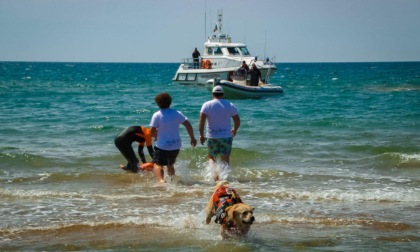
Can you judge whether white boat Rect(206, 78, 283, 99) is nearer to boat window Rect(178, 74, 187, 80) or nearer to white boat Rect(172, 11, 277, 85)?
white boat Rect(172, 11, 277, 85)

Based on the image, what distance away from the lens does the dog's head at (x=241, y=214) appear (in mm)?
5844

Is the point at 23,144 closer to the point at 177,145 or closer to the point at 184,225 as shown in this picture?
the point at 177,145

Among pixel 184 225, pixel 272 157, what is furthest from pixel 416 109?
pixel 184 225

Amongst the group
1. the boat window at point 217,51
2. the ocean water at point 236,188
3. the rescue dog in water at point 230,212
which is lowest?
the ocean water at point 236,188

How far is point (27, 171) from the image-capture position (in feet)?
37.9

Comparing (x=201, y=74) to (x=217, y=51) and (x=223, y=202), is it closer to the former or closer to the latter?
(x=217, y=51)

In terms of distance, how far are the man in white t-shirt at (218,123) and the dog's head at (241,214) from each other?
3.52m

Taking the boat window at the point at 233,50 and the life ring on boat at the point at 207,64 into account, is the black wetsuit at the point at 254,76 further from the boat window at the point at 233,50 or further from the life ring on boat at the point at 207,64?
the life ring on boat at the point at 207,64

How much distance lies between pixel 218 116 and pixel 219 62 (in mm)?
27334

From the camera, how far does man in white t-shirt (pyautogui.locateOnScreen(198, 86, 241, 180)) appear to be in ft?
31.3

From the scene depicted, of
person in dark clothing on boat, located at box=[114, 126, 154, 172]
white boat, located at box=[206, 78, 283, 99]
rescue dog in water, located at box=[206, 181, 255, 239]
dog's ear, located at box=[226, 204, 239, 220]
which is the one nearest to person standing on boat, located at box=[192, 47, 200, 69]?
white boat, located at box=[206, 78, 283, 99]

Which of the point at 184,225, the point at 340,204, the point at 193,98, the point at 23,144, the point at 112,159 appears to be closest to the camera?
the point at 184,225

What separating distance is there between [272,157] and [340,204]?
4567mm

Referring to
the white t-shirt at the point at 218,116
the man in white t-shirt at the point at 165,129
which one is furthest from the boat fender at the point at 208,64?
the man in white t-shirt at the point at 165,129
